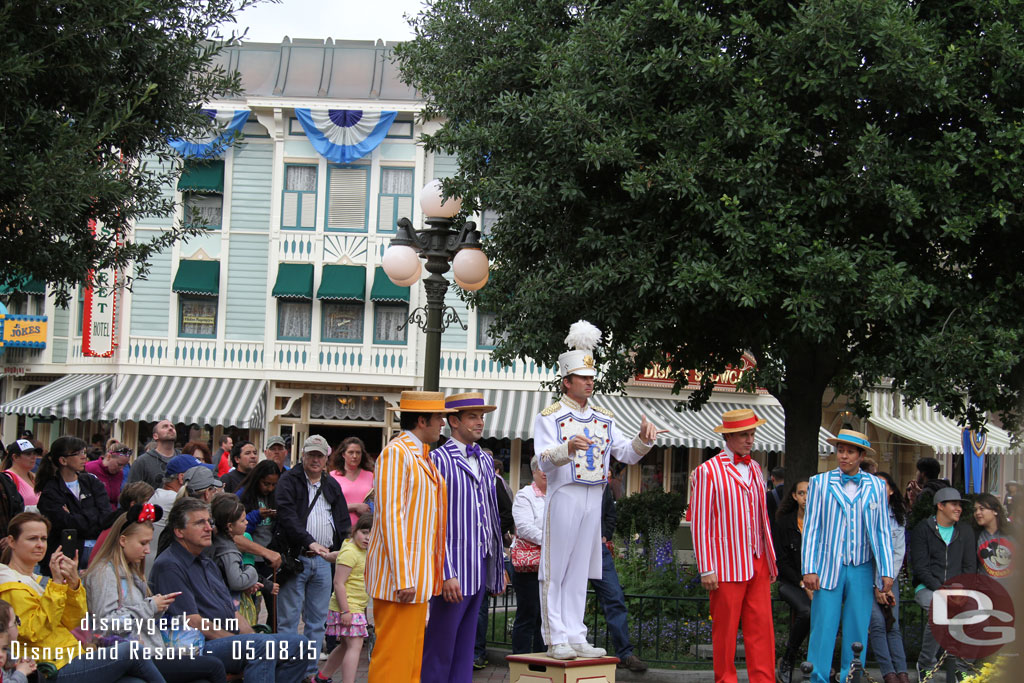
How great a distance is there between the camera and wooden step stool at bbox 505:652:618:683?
695 cm

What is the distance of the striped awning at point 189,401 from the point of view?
28.0 m

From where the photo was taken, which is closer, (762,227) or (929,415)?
(762,227)

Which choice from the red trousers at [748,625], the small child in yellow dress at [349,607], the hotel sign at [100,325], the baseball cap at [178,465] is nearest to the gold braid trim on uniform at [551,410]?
the red trousers at [748,625]

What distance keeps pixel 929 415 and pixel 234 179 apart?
20.5 metres

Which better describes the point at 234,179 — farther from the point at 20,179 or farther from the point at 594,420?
the point at 594,420

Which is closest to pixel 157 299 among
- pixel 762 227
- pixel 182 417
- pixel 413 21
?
pixel 182 417

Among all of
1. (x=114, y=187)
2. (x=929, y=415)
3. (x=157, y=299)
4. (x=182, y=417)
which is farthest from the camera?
(x=929, y=415)

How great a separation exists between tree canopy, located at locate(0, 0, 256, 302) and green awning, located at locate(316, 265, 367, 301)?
17.3m

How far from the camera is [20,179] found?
884 cm

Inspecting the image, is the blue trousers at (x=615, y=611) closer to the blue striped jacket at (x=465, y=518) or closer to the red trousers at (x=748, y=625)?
the red trousers at (x=748, y=625)

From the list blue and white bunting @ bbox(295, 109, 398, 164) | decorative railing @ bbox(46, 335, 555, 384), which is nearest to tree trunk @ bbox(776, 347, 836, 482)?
decorative railing @ bbox(46, 335, 555, 384)

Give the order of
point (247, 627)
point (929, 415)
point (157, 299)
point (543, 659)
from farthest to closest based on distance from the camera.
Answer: point (929, 415), point (157, 299), point (247, 627), point (543, 659)

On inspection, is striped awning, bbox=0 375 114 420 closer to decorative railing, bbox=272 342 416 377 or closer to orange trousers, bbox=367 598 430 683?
decorative railing, bbox=272 342 416 377

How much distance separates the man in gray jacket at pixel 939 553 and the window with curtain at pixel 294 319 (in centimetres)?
2177
